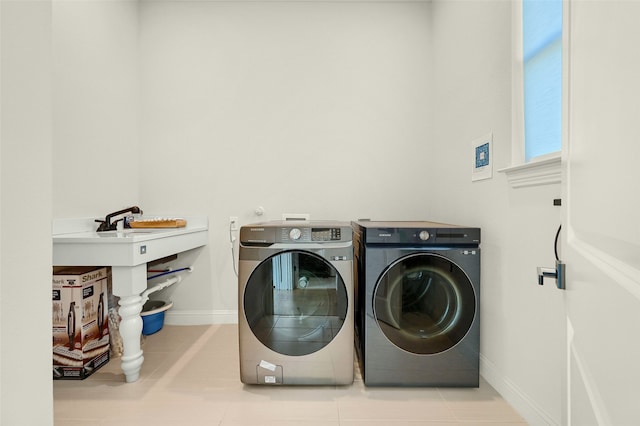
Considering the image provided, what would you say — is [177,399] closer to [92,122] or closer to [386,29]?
[92,122]

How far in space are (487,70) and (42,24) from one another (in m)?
1.89

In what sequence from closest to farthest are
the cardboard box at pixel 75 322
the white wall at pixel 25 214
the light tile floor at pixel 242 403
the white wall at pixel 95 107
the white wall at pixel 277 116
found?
the white wall at pixel 25 214, the light tile floor at pixel 242 403, the cardboard box at pixel 75 322, the white wall at pixel 95 107, the white wall at pixel 277 116

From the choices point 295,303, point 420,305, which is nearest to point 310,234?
point 295,303

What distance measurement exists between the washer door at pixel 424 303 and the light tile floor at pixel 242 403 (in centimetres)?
27

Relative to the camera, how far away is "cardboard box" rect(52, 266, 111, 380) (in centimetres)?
172

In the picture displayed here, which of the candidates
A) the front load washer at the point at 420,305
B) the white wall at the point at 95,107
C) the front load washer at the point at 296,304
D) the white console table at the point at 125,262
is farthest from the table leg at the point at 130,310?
the front load washer at the point at 420,305

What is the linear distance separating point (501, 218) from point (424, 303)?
58 cm

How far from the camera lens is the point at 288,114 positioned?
2594mm

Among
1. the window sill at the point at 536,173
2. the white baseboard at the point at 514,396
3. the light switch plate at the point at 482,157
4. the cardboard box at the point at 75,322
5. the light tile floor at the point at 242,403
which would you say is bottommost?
the light tile floor at the point at 242,403

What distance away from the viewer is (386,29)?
259cm

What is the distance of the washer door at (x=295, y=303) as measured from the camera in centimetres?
164

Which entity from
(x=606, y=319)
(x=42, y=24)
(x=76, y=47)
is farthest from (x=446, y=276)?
(x=76, y=47)

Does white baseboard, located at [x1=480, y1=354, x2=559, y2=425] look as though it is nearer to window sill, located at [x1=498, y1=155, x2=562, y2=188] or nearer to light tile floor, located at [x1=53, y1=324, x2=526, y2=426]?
light tile floor, located at [x1=53, y1=324, x2=526, y2=426]

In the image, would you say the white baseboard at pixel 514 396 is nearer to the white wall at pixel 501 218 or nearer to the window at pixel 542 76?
the white wall at pixel 501 218
